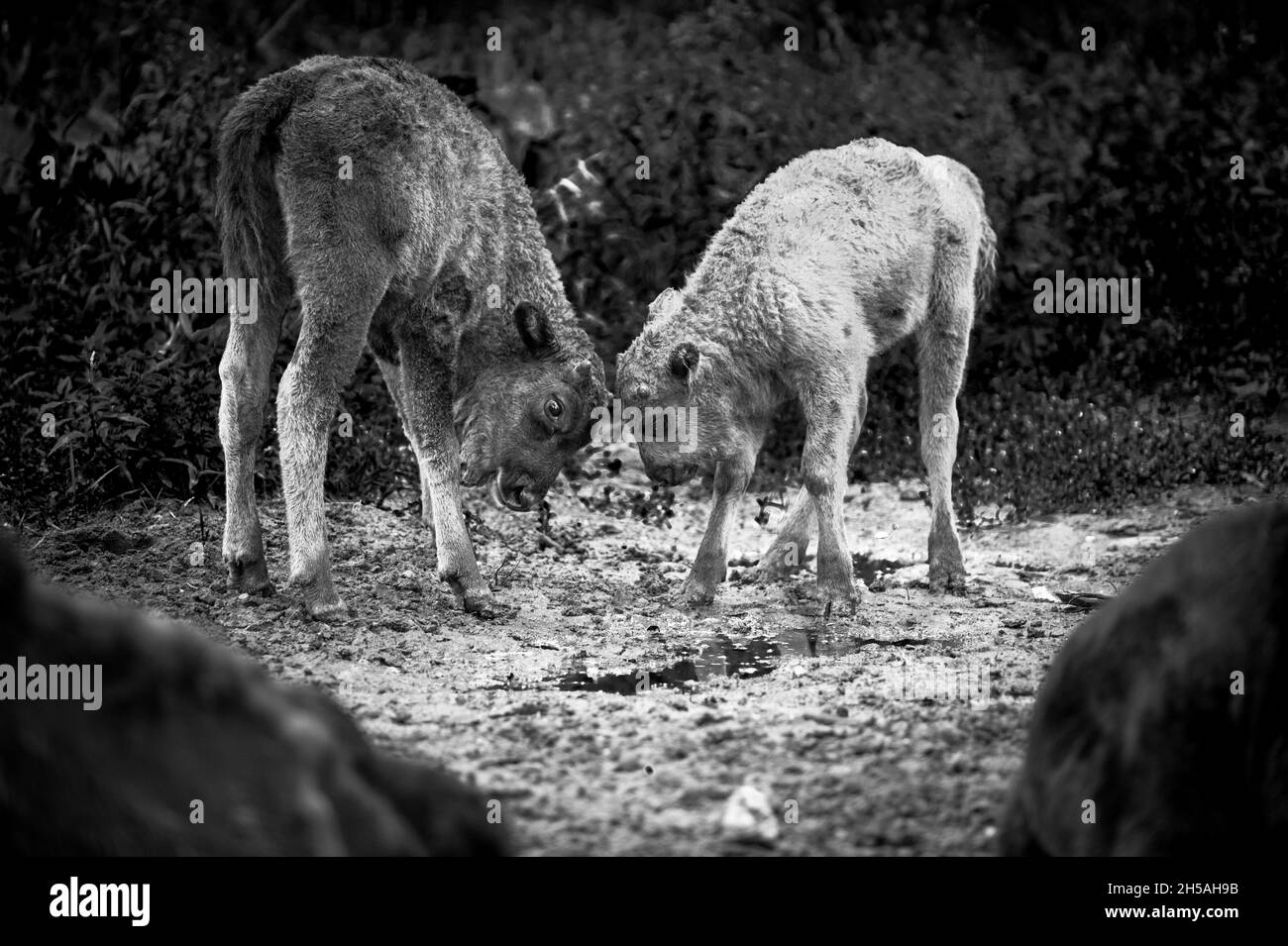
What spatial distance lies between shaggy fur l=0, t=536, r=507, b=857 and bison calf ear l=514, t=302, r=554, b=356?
15.6 feet

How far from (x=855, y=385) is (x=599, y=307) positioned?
350 cm

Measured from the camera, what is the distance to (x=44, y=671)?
10.1ft

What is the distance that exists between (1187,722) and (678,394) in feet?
15.3

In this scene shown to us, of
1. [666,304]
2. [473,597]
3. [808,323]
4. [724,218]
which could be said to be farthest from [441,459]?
[724,218]

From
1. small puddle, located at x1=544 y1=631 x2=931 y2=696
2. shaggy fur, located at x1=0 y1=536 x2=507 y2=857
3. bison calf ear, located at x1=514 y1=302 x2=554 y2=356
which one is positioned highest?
bison calf ear, located at x1=514 y1=302 x2=554 y2=356

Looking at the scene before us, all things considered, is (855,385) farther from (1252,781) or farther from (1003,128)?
(1003,128)

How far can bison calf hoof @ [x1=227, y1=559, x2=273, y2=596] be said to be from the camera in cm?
746

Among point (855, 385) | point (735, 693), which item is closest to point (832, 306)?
point (855, 385)

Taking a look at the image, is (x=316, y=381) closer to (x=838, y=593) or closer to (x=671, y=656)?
(x=671, y=656)

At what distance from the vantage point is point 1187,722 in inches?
137

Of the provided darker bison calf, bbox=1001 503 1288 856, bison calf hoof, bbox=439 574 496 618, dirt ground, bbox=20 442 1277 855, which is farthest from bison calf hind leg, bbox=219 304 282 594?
darker bison calf, bbox=1001 503 1288 856

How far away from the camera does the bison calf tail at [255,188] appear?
710 cm

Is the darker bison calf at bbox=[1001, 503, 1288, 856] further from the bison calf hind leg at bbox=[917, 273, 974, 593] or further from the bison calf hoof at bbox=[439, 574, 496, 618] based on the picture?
the bison calf hind leg at bbox=[917, 273, 974, 593]

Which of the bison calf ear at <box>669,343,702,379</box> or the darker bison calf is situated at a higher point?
the bison calf ear at <box>669,343,702,379</box>
